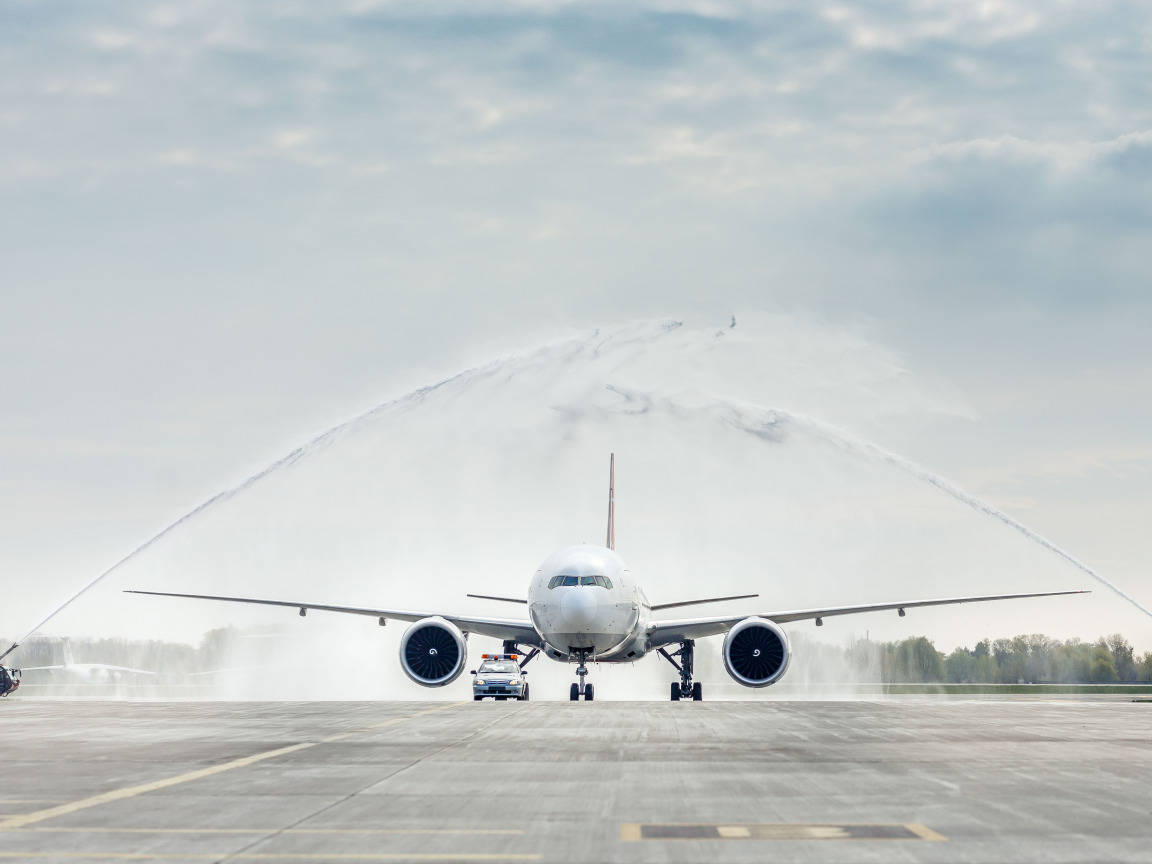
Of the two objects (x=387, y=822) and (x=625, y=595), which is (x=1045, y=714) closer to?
(x=625, y=595)

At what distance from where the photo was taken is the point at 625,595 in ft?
154

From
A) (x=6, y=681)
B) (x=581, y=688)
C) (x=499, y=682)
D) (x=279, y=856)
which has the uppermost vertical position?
(x=499, y=682)

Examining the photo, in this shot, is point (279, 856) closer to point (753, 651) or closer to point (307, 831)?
point (307, 831)

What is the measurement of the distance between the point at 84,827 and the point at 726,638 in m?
36.7

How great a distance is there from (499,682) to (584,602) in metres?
6.67

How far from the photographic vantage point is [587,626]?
148 feet

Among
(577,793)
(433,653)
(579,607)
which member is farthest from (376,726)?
(433,653)

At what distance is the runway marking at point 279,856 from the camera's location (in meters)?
10.2

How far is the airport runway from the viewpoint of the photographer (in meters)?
10.8

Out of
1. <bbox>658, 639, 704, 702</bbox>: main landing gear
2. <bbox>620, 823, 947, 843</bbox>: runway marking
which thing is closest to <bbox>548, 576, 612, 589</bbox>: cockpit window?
<bbox>658, 639, 704, 702</bbox>: main landing gear

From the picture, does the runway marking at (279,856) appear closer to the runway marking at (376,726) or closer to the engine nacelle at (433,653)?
the runway marking at (376,726)

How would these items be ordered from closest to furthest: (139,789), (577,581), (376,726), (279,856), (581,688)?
(279,856)
(139,789)
(376,726)
(577,581)
(581,688)

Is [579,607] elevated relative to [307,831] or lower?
elevated

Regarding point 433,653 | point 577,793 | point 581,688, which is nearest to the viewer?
point 577,793
